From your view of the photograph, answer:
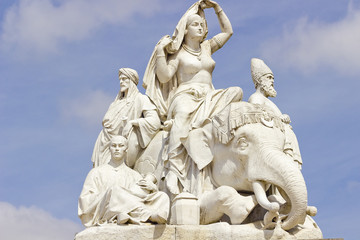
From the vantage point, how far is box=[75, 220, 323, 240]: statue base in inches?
459

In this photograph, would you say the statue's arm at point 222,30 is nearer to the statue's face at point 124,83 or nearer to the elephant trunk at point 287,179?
the statue's face at point 124,83

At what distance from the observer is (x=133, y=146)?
13.9 metres

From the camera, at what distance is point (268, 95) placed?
14195mm

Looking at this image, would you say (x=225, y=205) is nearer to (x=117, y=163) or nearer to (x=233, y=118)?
(x=233, y=118)

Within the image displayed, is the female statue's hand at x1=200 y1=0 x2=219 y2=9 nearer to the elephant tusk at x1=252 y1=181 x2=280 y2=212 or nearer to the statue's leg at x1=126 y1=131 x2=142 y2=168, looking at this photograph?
the statue's leg at x1=126 y1=131 x2=142 y2=168

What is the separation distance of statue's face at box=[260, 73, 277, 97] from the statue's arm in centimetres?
134

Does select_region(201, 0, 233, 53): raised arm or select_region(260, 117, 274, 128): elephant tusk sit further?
select_region(201, 0, 233, 53): raised arm

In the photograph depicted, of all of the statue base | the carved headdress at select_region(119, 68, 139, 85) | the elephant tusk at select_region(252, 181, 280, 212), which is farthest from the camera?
the carved headdress at select_region(119, 68, 139, 85)

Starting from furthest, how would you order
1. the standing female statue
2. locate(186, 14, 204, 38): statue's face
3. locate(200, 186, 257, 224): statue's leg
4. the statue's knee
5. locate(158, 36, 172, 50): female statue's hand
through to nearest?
locate(186, 14, 204, 38): statue's face
locate(158, 36, 172, 50): female statue's hand
the statue's knee
the standing female statue
locate(200, 186, 257, 224): statue's leg

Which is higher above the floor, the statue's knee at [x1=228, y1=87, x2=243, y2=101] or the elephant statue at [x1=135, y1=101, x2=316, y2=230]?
the statue's knee at [x1=228, y1=87, x2=243, y2=101]

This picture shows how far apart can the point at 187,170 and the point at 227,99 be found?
1515 millimetres

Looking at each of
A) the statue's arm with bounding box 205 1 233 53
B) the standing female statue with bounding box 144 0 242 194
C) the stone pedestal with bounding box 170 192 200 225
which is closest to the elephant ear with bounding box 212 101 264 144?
the standing female statue with bounding box 144 0 242 194

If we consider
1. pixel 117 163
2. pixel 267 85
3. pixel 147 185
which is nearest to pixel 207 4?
pixel 267 85

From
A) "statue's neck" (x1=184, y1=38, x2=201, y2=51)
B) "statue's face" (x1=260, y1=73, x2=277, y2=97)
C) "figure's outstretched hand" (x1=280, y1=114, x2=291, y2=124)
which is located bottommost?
"figure's outstretched hand" (x1=280, y1=114, x2=291, y2=124)
